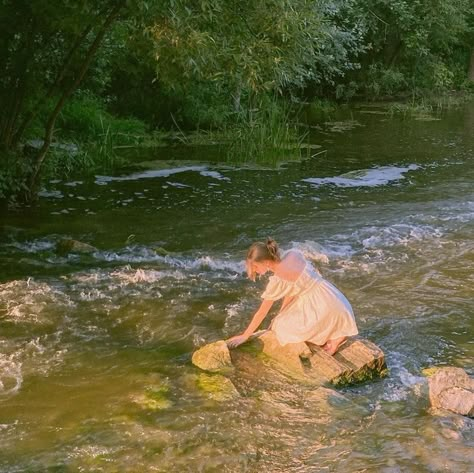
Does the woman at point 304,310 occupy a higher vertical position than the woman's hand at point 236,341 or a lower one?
higher

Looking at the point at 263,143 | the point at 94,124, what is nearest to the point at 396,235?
the point at 263,143

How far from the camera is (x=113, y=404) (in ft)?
19.0

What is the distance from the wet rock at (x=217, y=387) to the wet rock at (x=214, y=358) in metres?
0.11

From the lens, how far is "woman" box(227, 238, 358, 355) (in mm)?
6469

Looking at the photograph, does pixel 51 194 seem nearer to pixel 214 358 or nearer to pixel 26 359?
pixel 26 359

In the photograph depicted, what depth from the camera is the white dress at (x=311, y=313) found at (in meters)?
6.48

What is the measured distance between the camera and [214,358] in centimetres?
640

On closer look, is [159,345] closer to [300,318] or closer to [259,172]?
[300,318]

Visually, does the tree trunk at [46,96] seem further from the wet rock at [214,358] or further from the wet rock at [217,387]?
the wet rock at [217,387]

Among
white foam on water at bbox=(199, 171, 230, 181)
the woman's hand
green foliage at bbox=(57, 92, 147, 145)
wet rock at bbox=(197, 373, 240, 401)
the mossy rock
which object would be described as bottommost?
the mossy rock

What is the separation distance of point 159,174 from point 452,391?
10871 millimetres

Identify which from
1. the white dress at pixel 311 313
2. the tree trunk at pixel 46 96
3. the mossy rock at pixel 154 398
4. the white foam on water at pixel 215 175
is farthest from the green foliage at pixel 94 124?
the mossy rock at pixel 154 398

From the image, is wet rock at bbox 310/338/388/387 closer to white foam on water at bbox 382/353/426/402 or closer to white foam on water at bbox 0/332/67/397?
white foam on water at bbox 382/353/426/402

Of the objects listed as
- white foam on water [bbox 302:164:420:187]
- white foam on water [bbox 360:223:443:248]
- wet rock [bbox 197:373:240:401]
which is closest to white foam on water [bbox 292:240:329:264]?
white foam on water [bbox 360:223:443:248]
